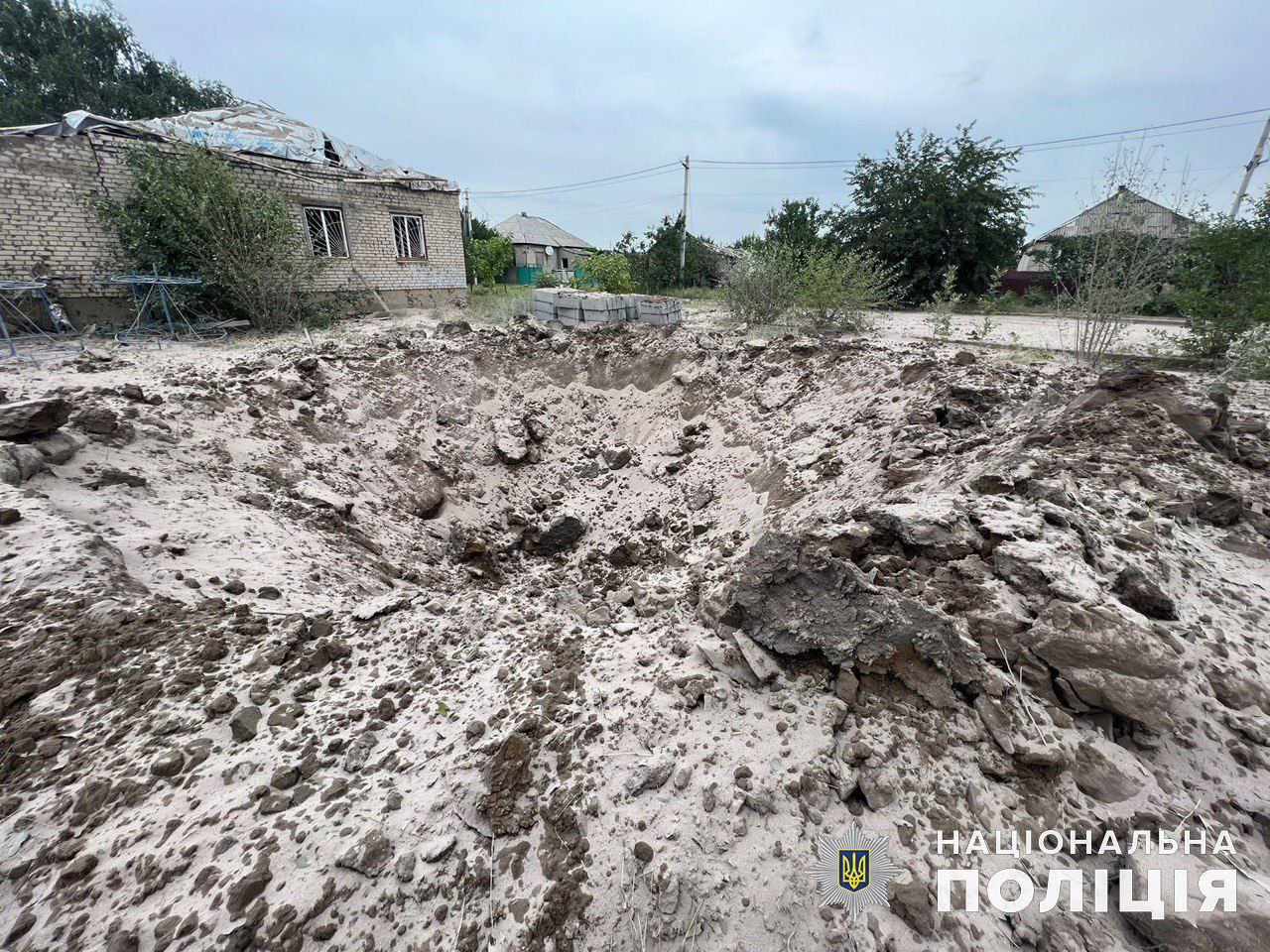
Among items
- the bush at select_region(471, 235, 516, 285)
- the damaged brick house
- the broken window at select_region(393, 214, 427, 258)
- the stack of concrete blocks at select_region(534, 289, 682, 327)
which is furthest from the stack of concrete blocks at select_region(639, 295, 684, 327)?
the bush at select_region(471, 235, 516, 285)

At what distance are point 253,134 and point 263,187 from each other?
3.86 ft

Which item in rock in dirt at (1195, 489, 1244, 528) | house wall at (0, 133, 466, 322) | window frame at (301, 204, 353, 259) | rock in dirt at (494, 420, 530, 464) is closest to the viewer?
rock in dirt at (1195, 489, 1244, 528)

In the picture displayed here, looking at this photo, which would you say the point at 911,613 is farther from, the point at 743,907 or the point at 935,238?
the point at 935,238

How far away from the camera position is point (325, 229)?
11195mm

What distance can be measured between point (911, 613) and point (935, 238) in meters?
19.1

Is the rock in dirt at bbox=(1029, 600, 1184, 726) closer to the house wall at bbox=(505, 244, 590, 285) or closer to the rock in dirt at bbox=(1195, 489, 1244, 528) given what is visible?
the rock in dirt at bbox=(1195, 489, 1244, 528)

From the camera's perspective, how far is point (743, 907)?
1619 millimetres

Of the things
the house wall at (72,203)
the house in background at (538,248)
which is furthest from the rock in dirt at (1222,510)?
the house in background at (538,248)

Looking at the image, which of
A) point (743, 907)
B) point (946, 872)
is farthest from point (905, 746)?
point (743, 907)

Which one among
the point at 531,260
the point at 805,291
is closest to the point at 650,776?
the point at 805,291

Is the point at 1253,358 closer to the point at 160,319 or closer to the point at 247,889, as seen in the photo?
the point at 247,889

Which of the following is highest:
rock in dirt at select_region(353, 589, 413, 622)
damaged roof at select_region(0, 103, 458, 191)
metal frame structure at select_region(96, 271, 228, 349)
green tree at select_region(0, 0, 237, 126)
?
green tree at select_region(0, 0, 237, 126)

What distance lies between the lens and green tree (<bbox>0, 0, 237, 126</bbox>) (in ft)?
65.5

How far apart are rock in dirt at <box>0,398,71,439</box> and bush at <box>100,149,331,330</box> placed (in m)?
6.51
